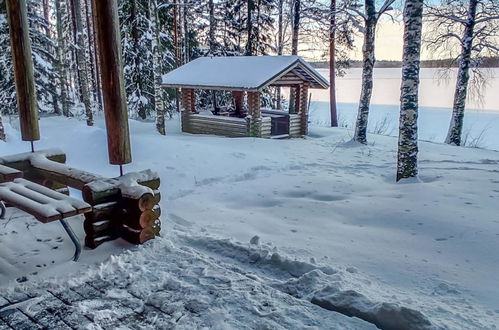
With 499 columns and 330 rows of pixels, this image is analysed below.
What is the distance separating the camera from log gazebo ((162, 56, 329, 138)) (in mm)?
14344

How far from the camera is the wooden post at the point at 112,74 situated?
4.57 m

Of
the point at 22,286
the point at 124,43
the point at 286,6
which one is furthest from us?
the point at 286,6

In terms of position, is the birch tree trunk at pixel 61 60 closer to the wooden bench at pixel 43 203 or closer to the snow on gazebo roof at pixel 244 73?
the snow on gazebo roof at pixel 244 73

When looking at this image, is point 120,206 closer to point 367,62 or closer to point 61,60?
point 367,62

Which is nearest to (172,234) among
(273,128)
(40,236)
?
(40,236)

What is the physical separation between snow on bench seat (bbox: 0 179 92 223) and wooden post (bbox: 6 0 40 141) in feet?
6.25

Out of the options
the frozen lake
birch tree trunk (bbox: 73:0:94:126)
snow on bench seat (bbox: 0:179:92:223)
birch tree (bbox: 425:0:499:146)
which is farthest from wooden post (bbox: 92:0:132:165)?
the frozen lake

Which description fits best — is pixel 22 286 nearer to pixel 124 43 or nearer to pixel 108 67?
pixel 108 67

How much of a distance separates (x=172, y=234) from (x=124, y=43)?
655 inches

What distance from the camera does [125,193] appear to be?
4.46m

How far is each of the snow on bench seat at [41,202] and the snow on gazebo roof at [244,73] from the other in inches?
390

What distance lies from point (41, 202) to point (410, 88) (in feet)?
21.4

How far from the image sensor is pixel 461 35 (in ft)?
48.3

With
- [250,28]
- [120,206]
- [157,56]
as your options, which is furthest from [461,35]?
[120,206]
